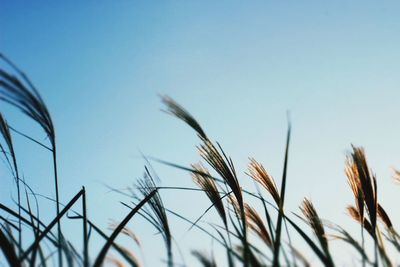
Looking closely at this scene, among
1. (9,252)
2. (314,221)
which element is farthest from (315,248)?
(9,252)

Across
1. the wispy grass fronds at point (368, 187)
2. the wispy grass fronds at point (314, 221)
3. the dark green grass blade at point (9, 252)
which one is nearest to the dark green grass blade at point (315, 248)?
the wispy grass fronds at point (314, 221)

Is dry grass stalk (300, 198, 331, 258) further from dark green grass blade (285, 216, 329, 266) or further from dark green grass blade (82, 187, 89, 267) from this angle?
dark green grass blade (82, 187, 89, 267)

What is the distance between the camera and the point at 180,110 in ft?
5.67

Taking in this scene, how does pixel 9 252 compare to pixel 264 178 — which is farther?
pixel 264 178

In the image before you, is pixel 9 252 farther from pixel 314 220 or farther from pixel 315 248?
pixel 314 220

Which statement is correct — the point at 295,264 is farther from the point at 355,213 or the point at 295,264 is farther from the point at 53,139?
the point at 355,213

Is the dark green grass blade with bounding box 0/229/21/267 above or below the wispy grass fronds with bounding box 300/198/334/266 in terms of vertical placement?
below

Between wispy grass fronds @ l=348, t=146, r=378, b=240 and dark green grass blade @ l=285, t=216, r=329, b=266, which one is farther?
wispy grass fronds @ l=348, t=146, r=378, b=240

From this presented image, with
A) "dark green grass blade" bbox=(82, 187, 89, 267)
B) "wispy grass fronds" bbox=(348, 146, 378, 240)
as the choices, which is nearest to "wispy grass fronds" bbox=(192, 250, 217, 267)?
"dark green grass blade" bbox=(82, 187, 89, 267)

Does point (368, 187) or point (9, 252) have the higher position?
point (368, 187)

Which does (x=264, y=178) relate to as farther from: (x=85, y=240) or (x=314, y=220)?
(x=85, y=240)

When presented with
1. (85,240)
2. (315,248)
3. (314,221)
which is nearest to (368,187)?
(314,221)

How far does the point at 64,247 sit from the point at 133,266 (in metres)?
0.22

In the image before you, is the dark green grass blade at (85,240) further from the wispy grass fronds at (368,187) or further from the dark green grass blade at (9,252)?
the wispy grass fronds at (368,187)
